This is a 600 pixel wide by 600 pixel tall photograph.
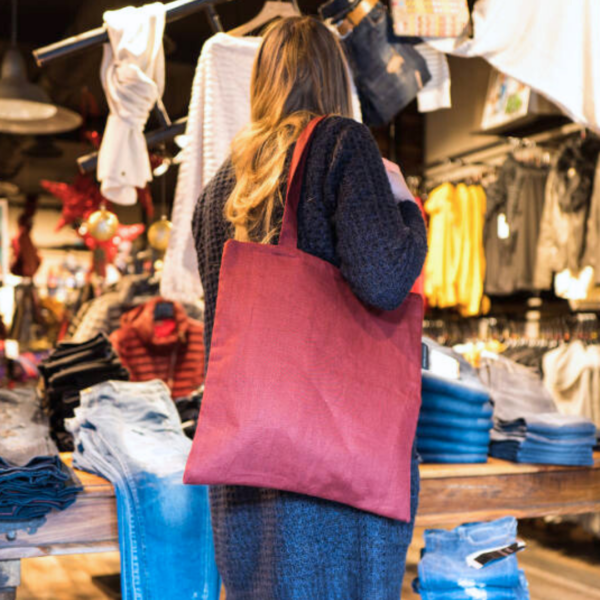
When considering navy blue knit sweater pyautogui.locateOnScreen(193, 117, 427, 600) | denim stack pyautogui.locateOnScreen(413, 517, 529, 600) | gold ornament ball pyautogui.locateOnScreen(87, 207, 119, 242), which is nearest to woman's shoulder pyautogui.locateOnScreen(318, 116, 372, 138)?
navy blue knit sweater pyautogui.locateOnScreen(193, 117, 427, 600)

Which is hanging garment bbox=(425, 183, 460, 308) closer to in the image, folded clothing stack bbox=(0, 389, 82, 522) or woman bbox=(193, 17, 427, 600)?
folded clothing stack bbox=(0, 389, 82, 522)

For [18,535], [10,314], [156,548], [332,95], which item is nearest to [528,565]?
[156,548]

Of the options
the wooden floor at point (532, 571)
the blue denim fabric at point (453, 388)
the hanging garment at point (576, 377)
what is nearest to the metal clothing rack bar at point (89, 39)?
the blue denim fabric at point (453, 388)

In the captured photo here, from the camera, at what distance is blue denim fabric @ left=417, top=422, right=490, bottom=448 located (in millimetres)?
2254

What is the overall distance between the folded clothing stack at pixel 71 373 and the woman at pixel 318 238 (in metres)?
1.08

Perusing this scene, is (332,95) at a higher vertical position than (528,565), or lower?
higher

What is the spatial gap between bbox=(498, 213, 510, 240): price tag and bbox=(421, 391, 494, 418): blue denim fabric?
3.44 m

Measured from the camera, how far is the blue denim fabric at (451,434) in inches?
88.7

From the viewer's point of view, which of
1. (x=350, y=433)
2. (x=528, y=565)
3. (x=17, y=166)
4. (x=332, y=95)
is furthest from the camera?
(x=17, y=166)

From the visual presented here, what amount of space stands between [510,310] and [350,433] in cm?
458

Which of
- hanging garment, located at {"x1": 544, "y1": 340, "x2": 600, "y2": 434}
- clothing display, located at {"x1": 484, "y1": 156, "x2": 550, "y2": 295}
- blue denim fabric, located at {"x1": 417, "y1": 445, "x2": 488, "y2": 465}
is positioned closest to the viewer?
blue denim fabric, located at {"x1": 417, "y1": 445, "x2": 488, "y2": 465}

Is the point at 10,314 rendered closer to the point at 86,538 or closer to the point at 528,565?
the point at 528,565

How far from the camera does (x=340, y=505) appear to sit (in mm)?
1326

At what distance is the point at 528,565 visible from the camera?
3.87m
